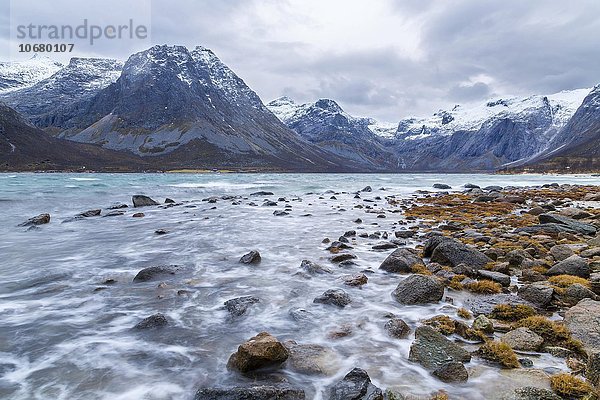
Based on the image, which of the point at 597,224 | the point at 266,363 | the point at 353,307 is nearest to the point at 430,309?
the point at 353,307

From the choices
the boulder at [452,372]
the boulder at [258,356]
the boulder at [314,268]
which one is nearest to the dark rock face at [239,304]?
the boulder at [258,356]

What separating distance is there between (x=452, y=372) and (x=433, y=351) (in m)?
0.65

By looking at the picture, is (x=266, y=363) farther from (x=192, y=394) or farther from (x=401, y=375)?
(x=401, y=375)

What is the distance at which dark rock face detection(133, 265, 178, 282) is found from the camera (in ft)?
45.3

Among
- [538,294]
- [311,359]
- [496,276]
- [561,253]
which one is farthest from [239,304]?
[561,253]

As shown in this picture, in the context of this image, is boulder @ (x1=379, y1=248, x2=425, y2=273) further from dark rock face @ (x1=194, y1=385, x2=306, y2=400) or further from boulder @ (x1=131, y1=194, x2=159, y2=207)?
boulder @ (x1=131, y1=194, x2=159, y2=207)

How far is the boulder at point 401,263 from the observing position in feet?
46.6

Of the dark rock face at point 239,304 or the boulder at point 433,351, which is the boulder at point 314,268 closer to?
the dark rock face at point 239,304

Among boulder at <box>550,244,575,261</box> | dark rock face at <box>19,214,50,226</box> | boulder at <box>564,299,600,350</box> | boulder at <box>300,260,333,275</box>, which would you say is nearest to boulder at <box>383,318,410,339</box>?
boulder at <box>564,299,600,350</box>

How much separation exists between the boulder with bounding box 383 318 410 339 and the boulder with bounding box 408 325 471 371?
3.07 feet

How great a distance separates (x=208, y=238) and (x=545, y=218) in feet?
65.8

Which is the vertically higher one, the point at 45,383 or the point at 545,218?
the point at 545,218

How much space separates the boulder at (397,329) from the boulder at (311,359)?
1.71 m

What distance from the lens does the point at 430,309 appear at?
10.5 m
